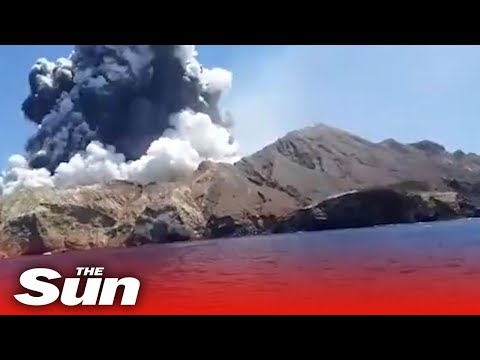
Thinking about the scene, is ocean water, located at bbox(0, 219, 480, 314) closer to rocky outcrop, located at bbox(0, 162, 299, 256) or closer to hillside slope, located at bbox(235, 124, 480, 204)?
rocky outcrop, located at bbox(0, 162, 299, 256)

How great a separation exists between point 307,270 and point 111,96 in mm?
1937

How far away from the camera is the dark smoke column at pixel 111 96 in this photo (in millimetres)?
7316

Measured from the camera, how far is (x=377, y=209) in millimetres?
7391

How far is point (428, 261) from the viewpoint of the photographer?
23.7 ft

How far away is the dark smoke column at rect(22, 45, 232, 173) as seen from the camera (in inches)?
288

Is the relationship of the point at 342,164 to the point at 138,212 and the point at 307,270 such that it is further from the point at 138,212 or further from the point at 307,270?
the point at 138,212

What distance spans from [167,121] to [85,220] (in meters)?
0.93

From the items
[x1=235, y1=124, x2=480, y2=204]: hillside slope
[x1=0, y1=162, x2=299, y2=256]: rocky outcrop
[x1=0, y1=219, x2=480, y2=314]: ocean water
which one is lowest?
[x1=0, y1=219, x2=480, y2=314]: ocean water

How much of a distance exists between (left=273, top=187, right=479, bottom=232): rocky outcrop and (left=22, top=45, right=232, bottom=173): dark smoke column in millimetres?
1116

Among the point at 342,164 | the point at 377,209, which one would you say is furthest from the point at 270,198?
the point at 377,209

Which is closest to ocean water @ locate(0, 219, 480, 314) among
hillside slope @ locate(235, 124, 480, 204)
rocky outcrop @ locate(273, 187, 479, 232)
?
rocky outcrop @ locate(273, 187, 479, 232)
